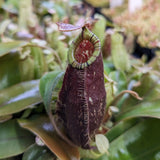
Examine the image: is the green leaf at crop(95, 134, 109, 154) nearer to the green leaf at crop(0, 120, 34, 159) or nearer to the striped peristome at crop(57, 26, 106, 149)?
the striped peristome at crop(57, 26, 106, 149)

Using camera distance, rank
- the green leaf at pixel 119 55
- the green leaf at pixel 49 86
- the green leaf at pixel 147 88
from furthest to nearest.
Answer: the green leaf at pixel 119 55 < the green leaf at pixel 147 88 < the green leaf at pixel 49 86

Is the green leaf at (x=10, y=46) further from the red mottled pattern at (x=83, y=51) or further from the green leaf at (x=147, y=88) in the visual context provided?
the green leaf at (x=147, y=88)

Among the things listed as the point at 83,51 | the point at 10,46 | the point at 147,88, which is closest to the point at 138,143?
the point at 147,88

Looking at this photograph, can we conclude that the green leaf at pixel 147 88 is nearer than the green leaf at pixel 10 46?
No

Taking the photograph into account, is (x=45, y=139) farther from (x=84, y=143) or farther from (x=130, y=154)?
(x=130, y=154)

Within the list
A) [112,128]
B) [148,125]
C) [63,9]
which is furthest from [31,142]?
[63,9]

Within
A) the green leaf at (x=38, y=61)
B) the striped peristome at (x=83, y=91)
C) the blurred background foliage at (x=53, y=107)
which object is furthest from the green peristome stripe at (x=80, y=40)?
the green leaf at (x=38, y=61)

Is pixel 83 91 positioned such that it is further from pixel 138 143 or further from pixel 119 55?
pixel 119 55
